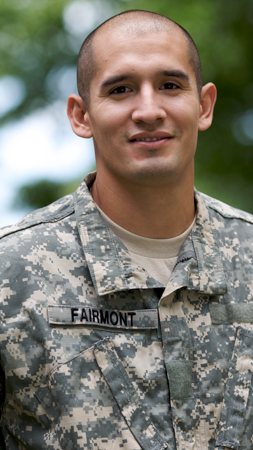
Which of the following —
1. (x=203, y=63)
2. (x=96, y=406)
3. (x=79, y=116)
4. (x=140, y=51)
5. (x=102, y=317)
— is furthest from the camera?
(x=203, y=63)

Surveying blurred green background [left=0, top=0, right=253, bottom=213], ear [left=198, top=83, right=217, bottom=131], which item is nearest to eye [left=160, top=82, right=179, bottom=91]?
ear [left=198, top=83, right=217, bottom=131]

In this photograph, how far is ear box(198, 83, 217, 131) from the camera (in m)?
2.81

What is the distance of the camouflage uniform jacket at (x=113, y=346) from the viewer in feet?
7.41

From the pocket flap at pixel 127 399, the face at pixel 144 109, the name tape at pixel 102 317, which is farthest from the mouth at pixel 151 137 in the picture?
the pocket flap at pixel 127 399

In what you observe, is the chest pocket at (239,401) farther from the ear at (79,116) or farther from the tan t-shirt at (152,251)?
the ear at (79,116)

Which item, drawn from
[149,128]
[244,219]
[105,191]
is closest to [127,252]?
[105,191]

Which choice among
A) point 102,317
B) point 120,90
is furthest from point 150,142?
point 102,317

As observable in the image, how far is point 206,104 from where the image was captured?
2852mm

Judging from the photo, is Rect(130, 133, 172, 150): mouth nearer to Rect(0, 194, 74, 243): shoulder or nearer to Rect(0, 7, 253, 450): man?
Rect(0, 7, 253, 450): man

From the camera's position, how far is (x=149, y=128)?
2.40m

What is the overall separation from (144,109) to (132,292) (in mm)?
779

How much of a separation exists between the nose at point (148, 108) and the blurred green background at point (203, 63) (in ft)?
25.5

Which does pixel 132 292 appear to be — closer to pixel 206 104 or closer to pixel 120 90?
pixel 120 90

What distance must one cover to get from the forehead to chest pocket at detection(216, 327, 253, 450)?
1.23 metres
